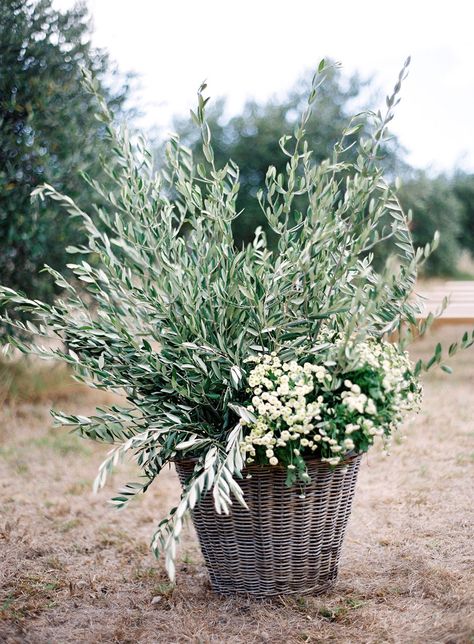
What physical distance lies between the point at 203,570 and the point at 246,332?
1.19 meters

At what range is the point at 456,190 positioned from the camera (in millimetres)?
14391

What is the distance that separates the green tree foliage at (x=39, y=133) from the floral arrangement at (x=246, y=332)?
9.10 ft

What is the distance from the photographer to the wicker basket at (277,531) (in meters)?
2.53

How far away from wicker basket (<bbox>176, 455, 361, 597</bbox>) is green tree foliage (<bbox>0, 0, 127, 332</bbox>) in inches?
131

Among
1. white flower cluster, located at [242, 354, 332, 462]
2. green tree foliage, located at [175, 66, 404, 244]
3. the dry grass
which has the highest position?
green tree foliage, located at [175, 66, 404, 244]

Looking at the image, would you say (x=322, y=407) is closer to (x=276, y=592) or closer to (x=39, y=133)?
(x=276, y=592)

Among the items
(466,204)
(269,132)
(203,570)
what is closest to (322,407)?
(203,570)

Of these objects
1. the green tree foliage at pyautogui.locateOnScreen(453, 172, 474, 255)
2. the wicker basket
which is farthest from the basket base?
the green tree foliage at pyautogui.locateOnScreen(453, 172, 474, 255)

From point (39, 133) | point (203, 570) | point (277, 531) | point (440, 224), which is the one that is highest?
point (39, 133)

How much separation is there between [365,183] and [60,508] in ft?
9.00

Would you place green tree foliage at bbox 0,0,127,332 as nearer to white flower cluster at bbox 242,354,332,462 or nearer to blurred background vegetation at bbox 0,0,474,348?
blurred background vegetation at bbox 0,0,474,348

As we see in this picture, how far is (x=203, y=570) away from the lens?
10.3ft

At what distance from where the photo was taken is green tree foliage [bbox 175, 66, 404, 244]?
9281 millimetres

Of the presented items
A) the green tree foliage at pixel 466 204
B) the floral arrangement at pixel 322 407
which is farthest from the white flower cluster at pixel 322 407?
the green tree foliage at pixel 466 204
